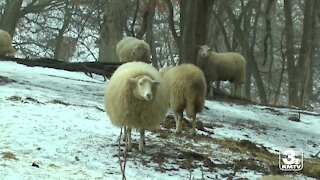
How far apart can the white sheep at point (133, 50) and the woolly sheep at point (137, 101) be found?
9882 mm

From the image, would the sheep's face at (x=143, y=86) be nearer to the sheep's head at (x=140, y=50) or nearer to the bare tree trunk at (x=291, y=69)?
the sheep's head at (x=140, y=50)

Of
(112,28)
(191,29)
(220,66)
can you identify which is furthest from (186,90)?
(112,28)

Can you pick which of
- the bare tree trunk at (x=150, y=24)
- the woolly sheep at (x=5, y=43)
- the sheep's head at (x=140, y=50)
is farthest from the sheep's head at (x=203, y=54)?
the woolly sheep at (x=5, y=43)

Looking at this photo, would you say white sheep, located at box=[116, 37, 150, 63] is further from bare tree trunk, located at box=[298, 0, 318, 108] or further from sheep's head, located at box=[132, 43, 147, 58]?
bare tree trunk, located at box=[298, 0, 318, 108]

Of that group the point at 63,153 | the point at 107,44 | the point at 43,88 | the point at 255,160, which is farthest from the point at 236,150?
the point at 107,44

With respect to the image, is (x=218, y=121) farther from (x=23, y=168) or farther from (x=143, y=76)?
(x=23, y=168)

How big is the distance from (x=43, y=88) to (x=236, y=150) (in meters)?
5.39

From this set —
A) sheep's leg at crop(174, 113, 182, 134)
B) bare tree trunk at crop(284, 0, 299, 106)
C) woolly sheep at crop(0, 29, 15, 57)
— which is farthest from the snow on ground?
bare tree trunk at crop(284, 0, 299, 106)

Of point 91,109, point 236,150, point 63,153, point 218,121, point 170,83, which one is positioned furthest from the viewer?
point 218,121

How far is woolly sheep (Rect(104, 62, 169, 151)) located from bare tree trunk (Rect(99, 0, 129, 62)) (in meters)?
11.5

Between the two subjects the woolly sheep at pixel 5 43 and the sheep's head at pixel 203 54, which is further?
the woolly sheep at pixel 5 43

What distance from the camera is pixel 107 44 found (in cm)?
1902

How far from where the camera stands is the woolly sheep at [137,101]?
7.16 meters

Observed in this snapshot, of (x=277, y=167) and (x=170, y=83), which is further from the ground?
(x=170, y=83)
